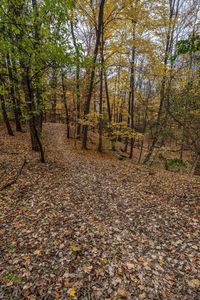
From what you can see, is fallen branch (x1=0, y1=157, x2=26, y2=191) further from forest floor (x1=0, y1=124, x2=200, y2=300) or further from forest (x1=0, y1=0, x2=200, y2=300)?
forest floor (x1=0, y1=124, x2=200, y2=300)

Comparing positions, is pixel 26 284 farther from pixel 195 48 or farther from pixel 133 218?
pixel 195 48

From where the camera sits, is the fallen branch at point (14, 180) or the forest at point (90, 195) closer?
the forest at point (90, 195)

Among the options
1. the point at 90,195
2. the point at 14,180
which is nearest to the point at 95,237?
the point at 90,195

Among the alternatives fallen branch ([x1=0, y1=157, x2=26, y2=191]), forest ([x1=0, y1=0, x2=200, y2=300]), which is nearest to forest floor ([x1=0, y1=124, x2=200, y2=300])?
forest ([x1=0, y1=0, x2=200, y2=300])

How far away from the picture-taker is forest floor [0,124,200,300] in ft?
9.46

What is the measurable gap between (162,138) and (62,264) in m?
11.5

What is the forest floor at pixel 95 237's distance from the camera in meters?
2.88

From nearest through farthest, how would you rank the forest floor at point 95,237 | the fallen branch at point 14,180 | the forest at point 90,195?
1. the forest floor at point 95,237
2. the forest at point 90,195
3. the fallen branch at point 14,180

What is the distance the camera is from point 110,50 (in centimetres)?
1173

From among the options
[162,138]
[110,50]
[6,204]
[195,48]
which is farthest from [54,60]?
[162,138]

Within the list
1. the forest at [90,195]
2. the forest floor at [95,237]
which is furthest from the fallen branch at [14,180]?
the forest floor at [95,237]

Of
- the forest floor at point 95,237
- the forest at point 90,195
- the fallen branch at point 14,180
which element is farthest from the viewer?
the fallen branch at point 14,180

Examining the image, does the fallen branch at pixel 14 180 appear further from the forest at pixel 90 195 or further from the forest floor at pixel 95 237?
the forest floor at pixel 95 237

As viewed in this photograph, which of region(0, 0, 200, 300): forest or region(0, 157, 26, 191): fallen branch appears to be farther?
region(0, 157, 26, 191): fallen branch
